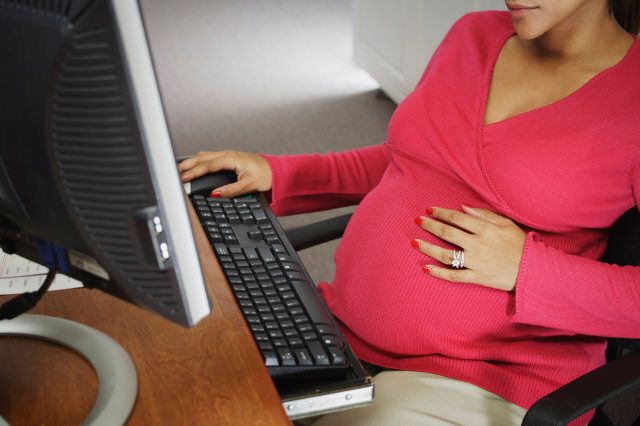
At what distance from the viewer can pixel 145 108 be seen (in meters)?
0.58

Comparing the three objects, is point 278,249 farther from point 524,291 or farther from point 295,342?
point 524,291

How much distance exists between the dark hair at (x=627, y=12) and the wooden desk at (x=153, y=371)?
74 centimetres

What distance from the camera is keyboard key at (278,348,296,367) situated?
834 millimetres

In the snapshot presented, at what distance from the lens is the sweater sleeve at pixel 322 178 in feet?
4.31

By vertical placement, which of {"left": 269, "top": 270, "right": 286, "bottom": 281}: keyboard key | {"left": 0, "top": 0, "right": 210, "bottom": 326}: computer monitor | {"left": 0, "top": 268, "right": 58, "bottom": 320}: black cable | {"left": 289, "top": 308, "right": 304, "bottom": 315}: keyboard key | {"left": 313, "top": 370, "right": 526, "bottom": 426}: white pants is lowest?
{"left": 313, "top": 370, "right": 526, "bottom": 426}: white pants

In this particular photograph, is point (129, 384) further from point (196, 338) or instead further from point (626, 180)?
point (626, 180)

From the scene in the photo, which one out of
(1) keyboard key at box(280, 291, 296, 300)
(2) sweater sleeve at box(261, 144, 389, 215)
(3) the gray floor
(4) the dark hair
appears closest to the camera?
(1) keyboard key at box(280, 291, 296, 300)

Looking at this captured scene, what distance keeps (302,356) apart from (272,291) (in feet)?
0.48

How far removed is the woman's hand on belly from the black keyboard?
0.20 meters

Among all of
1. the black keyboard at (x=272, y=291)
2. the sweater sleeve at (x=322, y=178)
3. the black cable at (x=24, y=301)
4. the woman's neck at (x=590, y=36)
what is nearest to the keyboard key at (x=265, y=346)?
the black keyboard at (x=272, y=291)

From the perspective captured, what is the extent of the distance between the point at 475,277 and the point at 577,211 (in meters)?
0.18

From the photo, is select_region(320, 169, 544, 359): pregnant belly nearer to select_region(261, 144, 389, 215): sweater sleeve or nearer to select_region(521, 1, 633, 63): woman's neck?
select_region(261, 144, 389, 215): sweater sleeve

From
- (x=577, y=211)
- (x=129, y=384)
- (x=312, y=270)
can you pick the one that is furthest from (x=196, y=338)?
(x=312, y=270)

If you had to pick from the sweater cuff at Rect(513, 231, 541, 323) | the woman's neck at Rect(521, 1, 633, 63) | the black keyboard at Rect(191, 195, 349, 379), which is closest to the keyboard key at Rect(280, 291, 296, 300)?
the black keyboard at Rect(191, 195, 349, 379)
